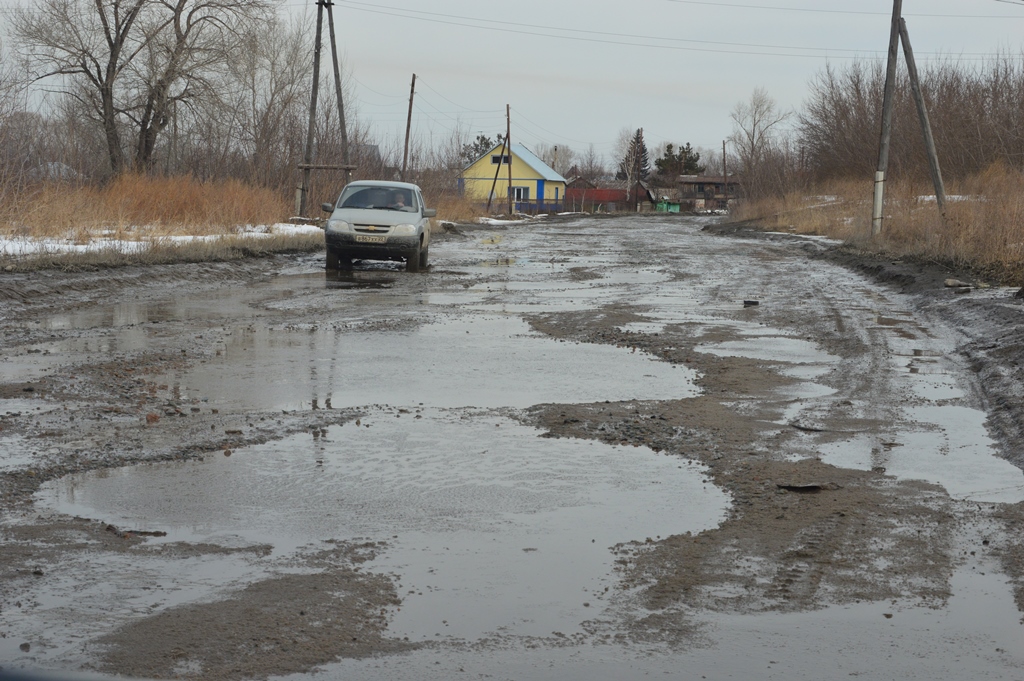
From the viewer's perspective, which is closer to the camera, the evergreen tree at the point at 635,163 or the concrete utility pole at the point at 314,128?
the concrete utility pole at the point at 314,128

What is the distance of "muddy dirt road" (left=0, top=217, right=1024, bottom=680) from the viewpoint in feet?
11.5

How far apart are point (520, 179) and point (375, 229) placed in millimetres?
87064

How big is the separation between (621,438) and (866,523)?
194 centimetres

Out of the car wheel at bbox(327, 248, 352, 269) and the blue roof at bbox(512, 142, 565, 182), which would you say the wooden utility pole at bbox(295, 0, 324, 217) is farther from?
the blue roof at bbox(512, 142, 565, 182)

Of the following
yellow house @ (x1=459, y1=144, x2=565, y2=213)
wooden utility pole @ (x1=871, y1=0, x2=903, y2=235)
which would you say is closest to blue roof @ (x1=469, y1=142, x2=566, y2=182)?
yellow house @ (x1=459, y1=144, x2=565, y2=213)

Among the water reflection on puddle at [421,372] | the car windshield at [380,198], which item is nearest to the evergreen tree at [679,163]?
the car windshield at [380,198]

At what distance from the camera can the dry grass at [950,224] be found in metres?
16.8

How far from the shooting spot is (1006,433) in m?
6.78

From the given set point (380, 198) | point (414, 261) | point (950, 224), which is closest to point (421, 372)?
point (414, 261)

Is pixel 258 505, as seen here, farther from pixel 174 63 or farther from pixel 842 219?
pixel 174 63

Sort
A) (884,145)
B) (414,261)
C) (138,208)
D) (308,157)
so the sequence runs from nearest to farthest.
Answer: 1. (414,261)
2. (138,208)
3. (884,145)
4. (308,157)

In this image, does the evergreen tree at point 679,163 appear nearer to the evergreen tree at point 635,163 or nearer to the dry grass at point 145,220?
the evergreen tree at point 635,163

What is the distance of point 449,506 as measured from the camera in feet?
16.8

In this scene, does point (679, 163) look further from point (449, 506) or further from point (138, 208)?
point (449, 506)
